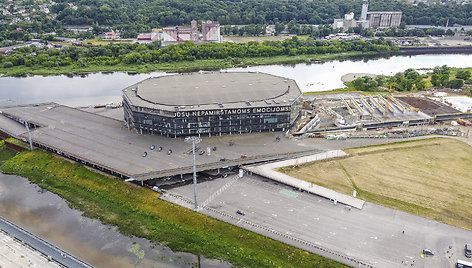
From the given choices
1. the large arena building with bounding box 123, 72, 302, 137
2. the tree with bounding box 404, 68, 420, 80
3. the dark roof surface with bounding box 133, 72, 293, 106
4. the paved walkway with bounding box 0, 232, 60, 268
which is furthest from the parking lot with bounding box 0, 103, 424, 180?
the tree with bounding box 404, 68, 420, 80

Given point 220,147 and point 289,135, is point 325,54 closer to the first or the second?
point 289,135

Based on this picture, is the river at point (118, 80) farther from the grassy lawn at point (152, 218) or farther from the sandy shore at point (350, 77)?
the grassy lawn at point (152, 218)

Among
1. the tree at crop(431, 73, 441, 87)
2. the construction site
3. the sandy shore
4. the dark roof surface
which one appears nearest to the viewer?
the dark roof surface

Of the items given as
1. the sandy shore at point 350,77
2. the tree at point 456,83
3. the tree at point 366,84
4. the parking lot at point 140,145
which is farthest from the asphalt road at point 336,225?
the sandy shore at point 350,77

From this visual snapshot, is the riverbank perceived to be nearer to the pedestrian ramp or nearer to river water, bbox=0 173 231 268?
river water, bbox=0 173 231 268

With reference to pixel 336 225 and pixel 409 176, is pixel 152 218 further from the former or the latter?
pixel 409 176

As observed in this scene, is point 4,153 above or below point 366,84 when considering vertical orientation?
below

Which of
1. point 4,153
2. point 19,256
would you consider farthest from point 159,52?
point 19,256
